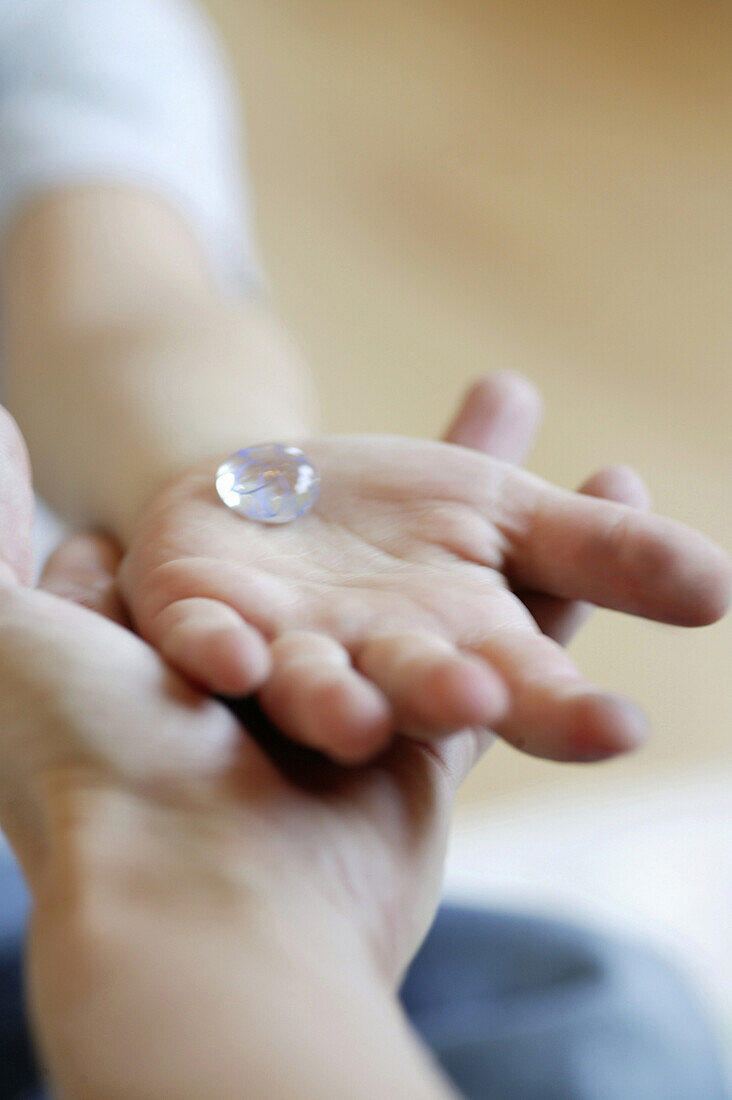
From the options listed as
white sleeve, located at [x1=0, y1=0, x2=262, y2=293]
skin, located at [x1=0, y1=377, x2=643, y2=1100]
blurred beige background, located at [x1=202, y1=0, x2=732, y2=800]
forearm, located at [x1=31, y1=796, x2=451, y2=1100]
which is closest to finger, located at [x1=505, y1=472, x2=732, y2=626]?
skin, located at [x1=0, y1=377, x2=643, y2=1100]

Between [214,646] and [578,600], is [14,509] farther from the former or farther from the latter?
[578,600]

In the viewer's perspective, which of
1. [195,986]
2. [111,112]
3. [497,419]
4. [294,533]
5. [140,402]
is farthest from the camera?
[111,112]

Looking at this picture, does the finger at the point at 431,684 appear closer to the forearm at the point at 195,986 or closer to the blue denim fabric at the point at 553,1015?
the forearm at the point at 195,986

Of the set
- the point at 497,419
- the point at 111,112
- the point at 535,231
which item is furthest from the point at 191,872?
the point at 535,231

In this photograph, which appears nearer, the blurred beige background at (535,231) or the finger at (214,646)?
the finger at (214,646)

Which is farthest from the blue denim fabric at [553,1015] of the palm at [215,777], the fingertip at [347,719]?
the fingertip at [347,719]
